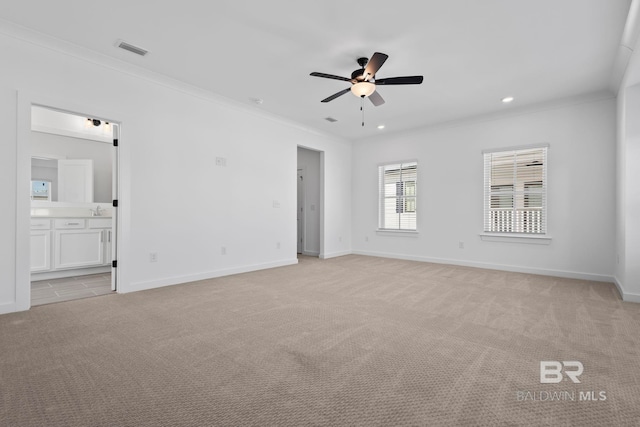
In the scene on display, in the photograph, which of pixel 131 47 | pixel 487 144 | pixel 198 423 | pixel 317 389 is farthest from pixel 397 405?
pixel 487 144

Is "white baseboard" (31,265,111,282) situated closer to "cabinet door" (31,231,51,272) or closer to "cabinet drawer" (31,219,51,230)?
"cabinet door" (31,231,51,272)

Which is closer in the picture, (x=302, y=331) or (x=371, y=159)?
(x=302, y=331)

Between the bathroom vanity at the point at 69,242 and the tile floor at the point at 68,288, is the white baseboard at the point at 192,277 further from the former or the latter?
the bathroom vanity at the point at 69,242

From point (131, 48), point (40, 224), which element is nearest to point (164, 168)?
point (131, 48)

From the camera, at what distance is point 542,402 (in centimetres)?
164

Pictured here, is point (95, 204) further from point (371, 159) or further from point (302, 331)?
point (371, 159)

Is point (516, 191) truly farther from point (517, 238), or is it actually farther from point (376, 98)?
point (376, 98)

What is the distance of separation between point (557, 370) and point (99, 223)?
6414mm

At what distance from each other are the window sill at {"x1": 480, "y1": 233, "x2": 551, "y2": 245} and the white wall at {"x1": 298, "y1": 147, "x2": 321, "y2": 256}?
3692mm

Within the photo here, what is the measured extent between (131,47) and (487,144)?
19.0 feet

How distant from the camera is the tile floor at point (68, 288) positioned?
3.71m

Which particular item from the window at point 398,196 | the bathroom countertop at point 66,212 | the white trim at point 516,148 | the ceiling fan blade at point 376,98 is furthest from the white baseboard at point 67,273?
the white trim at point 516,148

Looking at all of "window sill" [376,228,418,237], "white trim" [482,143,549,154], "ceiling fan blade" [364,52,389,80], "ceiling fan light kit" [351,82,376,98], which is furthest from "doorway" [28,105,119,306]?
"white trim" [482,143,549,154]

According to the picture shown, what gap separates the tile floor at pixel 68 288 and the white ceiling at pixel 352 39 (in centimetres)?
298
